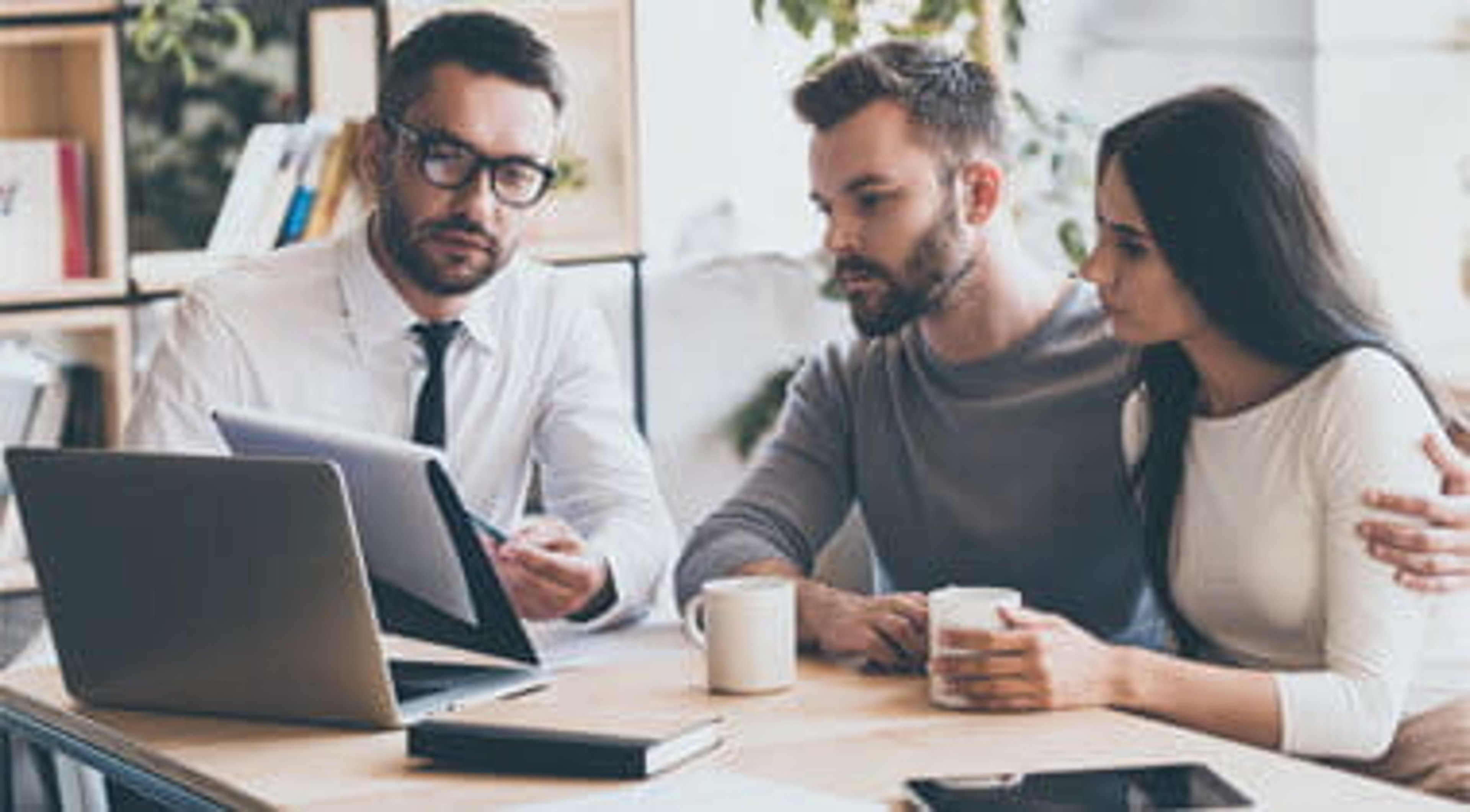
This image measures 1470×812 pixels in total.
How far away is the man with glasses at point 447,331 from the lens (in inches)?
104

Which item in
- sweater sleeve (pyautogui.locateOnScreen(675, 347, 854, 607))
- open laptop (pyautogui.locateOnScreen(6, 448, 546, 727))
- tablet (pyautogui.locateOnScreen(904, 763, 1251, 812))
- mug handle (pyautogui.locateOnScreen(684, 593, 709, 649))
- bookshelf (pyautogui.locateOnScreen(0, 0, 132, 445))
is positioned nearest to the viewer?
tablet (pyautogui.locateOnScreen(904, 763, 1251, 812))

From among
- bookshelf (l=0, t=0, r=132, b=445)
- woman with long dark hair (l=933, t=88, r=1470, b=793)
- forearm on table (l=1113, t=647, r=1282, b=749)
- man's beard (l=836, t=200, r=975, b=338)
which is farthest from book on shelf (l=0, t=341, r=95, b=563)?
forearm on table (l=1113, t=647, r=1282, b=749)

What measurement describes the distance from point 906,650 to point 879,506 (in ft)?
1.68

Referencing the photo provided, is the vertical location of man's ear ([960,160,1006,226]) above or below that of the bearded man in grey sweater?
above

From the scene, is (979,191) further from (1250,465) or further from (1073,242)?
(1073,242)

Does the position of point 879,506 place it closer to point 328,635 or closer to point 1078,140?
point 328,635

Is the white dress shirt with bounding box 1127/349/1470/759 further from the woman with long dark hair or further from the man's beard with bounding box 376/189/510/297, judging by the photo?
the man's beard with bounding box 376/189/510/297

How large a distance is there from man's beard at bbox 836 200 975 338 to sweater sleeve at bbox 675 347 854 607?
0.32ft

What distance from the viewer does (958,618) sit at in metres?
1.93

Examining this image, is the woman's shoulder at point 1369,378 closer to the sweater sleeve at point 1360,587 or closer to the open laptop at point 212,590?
the sweater sleeve at point 1360,587

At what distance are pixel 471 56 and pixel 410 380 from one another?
398 mm

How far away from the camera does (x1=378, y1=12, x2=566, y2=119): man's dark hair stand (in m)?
2.67

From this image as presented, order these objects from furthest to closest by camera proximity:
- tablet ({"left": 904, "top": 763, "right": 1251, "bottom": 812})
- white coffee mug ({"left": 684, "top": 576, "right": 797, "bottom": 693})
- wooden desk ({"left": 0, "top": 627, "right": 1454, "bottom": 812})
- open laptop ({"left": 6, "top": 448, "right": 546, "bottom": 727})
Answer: white coffee mug ({"left": 684, "top": 576, "right": 797, "bottom": 693}), open laptop ({"left": 6, "top": 448, "right": 546, "bottom": 727}), wooden desk ({"left": 0, "top": 627, "right": 1454, "bottom": 812}), tablet ({"left": 904, "top": 763, "right": 1251, "bottom": 812})

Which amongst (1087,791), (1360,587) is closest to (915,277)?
(1360,587)
